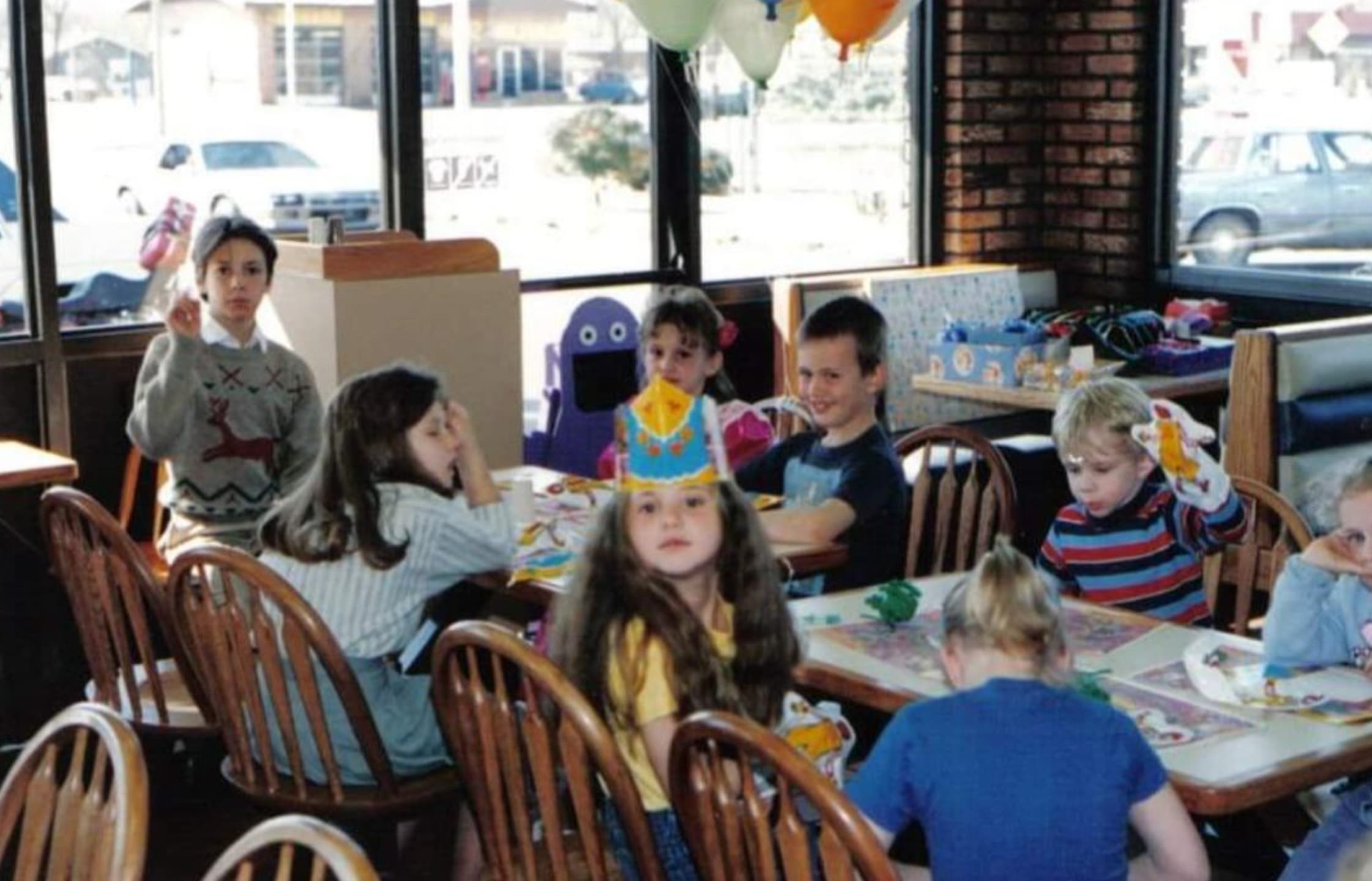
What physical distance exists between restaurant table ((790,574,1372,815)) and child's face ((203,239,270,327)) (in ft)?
6.12

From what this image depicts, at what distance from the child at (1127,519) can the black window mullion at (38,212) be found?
2.59 meters

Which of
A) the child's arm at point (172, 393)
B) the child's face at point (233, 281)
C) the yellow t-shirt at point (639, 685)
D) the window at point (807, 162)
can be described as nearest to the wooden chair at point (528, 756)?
the yellow t-shirt at point (639, 685)

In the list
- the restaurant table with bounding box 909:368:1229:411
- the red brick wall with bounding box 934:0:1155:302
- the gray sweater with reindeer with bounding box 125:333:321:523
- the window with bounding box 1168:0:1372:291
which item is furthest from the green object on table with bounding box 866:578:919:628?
the red brick wall with bounding box 934:0:1155:302

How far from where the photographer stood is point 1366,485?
2809 millimetres

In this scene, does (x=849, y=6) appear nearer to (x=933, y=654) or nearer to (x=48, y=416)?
(x=933, y=654)

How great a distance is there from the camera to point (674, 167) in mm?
6215

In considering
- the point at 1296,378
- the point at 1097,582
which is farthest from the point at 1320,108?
the point at 1097,582

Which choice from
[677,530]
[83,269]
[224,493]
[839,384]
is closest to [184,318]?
[224,493]

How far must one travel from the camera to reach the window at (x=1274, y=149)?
642 centimetres

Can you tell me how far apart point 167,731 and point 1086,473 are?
5.29 ft

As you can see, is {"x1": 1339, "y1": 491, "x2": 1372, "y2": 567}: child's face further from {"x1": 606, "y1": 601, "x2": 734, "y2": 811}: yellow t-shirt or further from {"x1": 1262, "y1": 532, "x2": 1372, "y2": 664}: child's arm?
{"x1": 606, "y1": 601, "x2": 734, "y2": 811}: yellow t-shirt

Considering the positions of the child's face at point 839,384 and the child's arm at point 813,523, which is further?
the child's face at point 839,384

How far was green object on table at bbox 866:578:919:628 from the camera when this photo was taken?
3107 mm

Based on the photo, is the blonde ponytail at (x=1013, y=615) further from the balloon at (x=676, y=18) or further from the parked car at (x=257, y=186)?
the parked car at (x=257, y=186)
